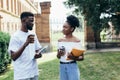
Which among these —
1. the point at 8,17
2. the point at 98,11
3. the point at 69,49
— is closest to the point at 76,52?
the point at 69,49

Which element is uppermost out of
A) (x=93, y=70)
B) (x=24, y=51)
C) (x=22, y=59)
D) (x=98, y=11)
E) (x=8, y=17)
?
(x=8, y=17)

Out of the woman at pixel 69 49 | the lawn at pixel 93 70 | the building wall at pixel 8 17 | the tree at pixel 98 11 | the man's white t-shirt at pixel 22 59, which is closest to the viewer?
the man's white t-shirt at pixel 22 59

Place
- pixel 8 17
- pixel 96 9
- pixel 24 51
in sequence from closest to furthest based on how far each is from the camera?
1. pixel 24 51
2. pixel 96 9
3. pixel 8 17

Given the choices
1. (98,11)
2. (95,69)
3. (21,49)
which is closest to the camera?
(21,49)

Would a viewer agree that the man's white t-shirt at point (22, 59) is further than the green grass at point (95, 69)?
No

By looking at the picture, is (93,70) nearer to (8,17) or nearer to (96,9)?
(96,9)

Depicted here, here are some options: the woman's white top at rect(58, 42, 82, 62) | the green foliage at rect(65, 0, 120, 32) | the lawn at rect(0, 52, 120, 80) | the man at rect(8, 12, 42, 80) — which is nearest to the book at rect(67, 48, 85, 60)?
the woman's white top at rect(58, 42, 82, 62)

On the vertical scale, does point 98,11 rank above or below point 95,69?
above

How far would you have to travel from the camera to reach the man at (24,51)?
4.98 m

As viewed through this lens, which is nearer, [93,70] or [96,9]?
[93,70]

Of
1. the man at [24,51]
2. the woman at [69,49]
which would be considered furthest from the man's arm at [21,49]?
the woman at [69,49]

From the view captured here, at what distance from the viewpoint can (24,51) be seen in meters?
5.11

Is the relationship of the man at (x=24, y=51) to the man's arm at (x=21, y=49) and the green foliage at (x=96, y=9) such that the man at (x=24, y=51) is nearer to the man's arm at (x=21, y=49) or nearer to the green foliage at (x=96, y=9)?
the man's arm at (x=21, y=49)

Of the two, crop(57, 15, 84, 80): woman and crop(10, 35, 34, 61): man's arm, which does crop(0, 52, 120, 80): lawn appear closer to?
crop(57, 15, 84, 80): woman
